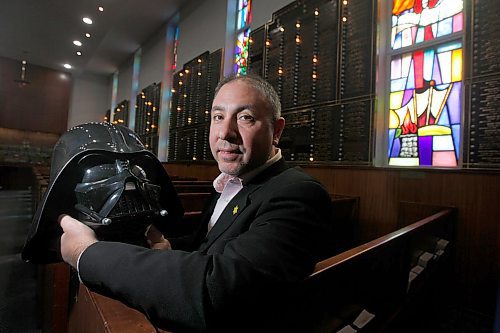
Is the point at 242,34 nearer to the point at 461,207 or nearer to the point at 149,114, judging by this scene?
the point at 149,114

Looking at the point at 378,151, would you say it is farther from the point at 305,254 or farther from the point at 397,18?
the point at 305,254

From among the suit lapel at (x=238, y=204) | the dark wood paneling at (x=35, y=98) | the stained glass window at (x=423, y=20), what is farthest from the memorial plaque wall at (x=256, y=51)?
the dark wood paneling at (x=35, y=98)

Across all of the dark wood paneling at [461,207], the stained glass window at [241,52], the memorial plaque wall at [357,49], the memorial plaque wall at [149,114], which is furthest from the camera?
the memorial plaque wall at [149,114]

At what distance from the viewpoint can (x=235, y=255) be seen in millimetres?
620

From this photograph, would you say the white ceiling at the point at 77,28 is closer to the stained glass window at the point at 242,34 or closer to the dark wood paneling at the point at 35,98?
the dark wood paneling at the point at 35,98

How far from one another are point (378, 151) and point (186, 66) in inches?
186

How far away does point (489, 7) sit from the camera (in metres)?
2.34

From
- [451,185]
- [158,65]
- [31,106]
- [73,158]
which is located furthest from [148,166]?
[31,106]

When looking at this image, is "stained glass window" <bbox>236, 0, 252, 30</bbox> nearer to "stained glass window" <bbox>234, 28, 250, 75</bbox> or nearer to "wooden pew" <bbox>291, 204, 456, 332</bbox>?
"stained glass window" <bbox>234, 28, 250, 75</bbox>

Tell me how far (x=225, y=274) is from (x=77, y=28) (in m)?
9.60

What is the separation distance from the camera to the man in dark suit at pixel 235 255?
56 centimetres

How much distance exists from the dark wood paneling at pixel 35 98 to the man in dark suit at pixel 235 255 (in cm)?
1304

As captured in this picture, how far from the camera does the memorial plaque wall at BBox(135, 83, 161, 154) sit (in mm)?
7508

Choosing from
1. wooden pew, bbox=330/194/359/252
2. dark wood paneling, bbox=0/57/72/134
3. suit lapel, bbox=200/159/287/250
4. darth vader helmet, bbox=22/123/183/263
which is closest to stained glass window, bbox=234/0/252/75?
wooden pew, bbox=330/194/359/252
